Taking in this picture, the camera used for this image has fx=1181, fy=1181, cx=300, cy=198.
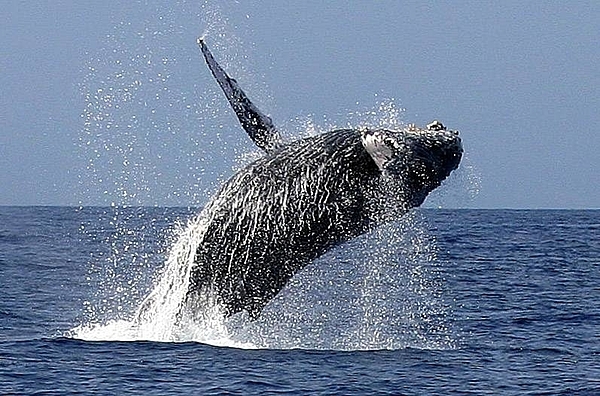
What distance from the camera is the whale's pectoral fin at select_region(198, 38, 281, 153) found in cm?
1360

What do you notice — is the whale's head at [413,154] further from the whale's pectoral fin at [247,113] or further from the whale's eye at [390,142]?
the whale's pectoral fin at [247,113]

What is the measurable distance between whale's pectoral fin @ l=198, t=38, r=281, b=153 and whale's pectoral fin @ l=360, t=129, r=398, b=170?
1.55m

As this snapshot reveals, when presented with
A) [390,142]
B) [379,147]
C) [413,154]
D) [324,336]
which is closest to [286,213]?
[379,147]

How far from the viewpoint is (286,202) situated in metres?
13.1

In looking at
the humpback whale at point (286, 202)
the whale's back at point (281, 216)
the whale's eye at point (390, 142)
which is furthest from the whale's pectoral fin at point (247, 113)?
the whale's eye at point (390, 142)

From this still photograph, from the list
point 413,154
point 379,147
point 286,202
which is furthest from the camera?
point 286,202

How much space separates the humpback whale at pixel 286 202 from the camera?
12.6m

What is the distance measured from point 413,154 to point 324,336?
15.5ft

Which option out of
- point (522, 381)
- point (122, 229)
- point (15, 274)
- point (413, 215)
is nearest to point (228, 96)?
point (413, 215)

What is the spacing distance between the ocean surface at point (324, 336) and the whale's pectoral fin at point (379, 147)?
1.24 metres

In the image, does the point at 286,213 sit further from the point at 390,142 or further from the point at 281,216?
the point at 390,142

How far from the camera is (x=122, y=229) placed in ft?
198

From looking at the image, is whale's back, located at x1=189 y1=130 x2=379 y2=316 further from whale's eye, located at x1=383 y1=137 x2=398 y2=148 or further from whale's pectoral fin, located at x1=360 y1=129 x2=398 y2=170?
whale's eye, located at x1=383 y1=137 x2=398 y2=148

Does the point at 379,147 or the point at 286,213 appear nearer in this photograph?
the point at 379,147
